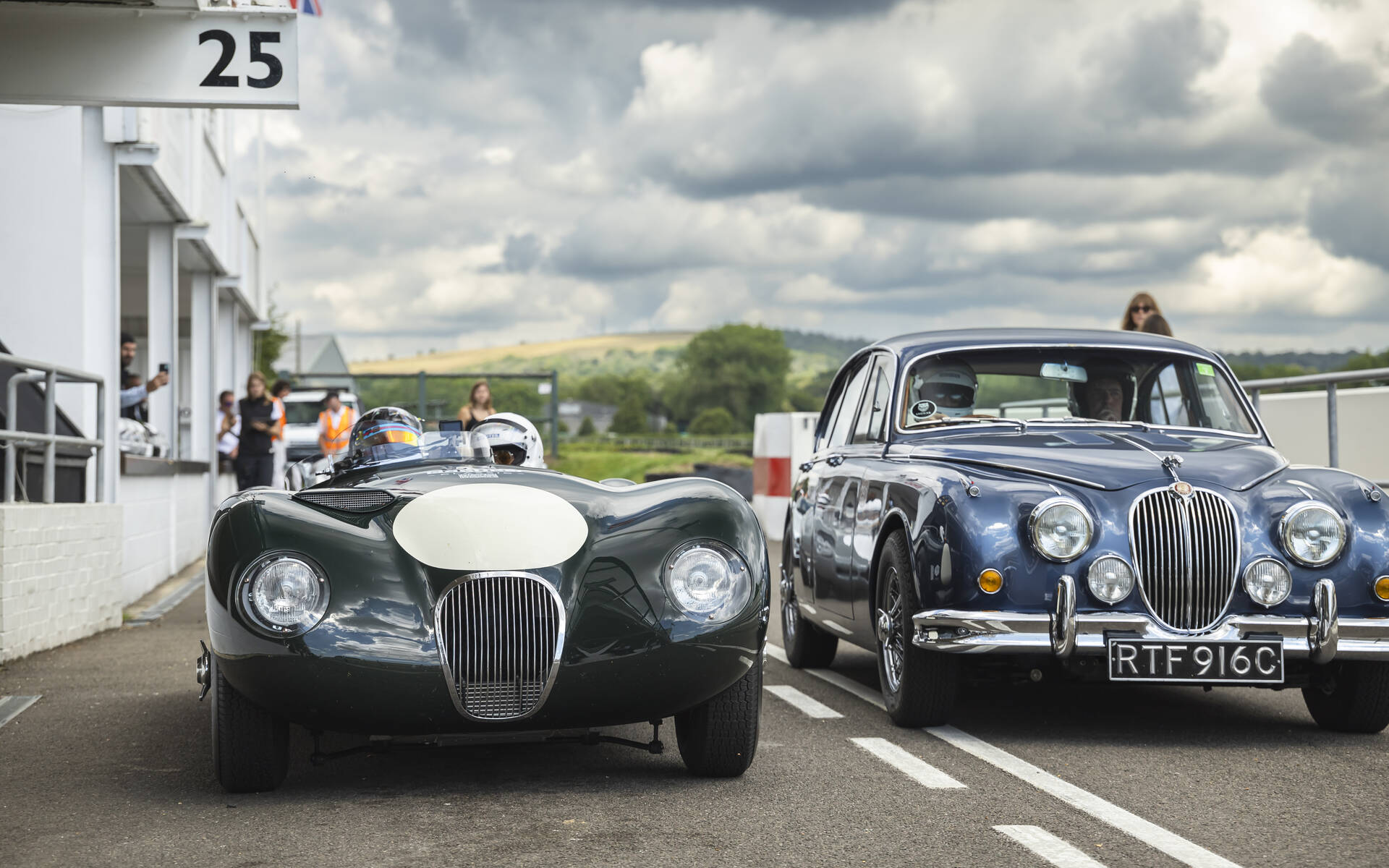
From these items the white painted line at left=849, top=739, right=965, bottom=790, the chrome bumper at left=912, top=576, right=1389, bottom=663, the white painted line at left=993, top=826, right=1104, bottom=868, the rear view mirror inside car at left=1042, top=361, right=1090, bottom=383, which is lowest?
the white painted line at left=849, top=739, right=965, bottom=790

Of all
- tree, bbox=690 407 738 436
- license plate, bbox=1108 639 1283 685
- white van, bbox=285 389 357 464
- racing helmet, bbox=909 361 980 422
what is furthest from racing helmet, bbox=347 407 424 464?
tree, bbox=690 407 738 436

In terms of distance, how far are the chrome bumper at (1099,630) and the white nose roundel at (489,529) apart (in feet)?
5.36

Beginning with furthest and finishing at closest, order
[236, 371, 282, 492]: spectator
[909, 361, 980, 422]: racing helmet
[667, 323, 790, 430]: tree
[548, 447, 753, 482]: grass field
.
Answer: [667, 323, 790, 430]: tree < [548, 447, 753, 482]: grass field < [236, 371, 282, 492]: spectator < [909, 361, 980, 422]: racing helmet

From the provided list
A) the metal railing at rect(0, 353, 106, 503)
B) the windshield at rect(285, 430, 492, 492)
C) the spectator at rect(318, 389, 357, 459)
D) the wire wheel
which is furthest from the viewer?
the spectator at rect(318, 389, 357, 459)

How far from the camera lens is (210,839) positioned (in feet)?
14.7

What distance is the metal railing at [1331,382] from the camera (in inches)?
393

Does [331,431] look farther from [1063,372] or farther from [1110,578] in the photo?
[1110,578]

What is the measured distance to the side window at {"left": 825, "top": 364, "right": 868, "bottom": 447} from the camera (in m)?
8.30

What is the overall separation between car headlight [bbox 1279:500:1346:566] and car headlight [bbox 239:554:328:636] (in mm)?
3572

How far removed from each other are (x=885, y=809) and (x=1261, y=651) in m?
1.85

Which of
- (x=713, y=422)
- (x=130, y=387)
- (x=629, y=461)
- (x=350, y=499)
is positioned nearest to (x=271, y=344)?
(x=629, y=461)

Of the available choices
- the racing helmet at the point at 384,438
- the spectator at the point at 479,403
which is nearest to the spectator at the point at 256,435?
the spectator at the point at 479,403

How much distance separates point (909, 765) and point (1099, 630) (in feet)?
2.94

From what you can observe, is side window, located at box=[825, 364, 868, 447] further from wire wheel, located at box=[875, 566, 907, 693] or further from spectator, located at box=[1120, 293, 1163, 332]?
spectator, located at box=[1120, 293, 1163, 332]
